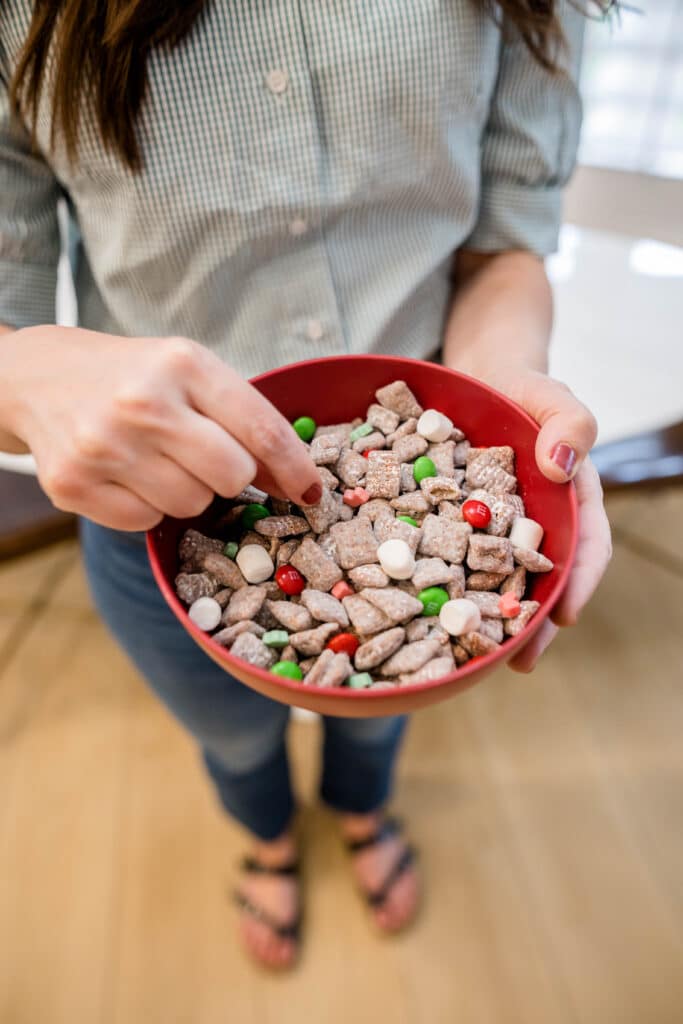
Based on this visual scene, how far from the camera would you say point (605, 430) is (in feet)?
3.80

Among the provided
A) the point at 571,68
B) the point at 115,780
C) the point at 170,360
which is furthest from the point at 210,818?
the point at 571,68

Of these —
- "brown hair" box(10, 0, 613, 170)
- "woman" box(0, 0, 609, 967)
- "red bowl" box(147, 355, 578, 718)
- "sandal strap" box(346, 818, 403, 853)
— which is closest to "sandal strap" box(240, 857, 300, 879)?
"sandal strap" box(346, 818, 403, 853)

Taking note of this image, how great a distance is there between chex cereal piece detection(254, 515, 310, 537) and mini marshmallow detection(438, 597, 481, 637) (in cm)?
14

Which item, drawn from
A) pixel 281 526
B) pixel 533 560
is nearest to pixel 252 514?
pixel 281 526

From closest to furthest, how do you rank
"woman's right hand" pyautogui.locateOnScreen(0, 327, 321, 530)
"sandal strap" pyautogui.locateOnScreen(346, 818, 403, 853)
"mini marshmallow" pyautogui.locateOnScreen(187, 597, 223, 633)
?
"woman's right hand" pyautogui.locateOnScreen(0, 327, 321, 530) → "mini marshmallow" pyautogui.locateOnScreen(187, 597, 223, 633) → "sandal strap" pyautogui.locateOnScreen(346, 818, 403, 853)

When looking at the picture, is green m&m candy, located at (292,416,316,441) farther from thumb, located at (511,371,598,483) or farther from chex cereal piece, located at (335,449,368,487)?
thumb, located at (511,371,598,483)

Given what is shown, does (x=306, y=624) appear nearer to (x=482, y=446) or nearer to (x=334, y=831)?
(x=482, y=446)

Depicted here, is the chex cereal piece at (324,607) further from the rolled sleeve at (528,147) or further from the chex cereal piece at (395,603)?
the rolled sleeve at (528,147)

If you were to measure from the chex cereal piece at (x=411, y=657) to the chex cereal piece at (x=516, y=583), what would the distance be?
0.09 m

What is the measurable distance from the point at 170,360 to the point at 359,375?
24cm

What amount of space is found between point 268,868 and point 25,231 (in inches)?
41.2

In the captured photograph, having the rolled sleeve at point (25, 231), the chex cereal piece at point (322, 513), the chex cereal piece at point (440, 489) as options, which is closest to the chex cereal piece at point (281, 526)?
the chex cereal piece at point (322, 513)

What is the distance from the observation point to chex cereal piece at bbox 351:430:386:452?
0.65m

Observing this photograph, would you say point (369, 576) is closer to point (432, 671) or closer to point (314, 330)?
point (432, 671)
